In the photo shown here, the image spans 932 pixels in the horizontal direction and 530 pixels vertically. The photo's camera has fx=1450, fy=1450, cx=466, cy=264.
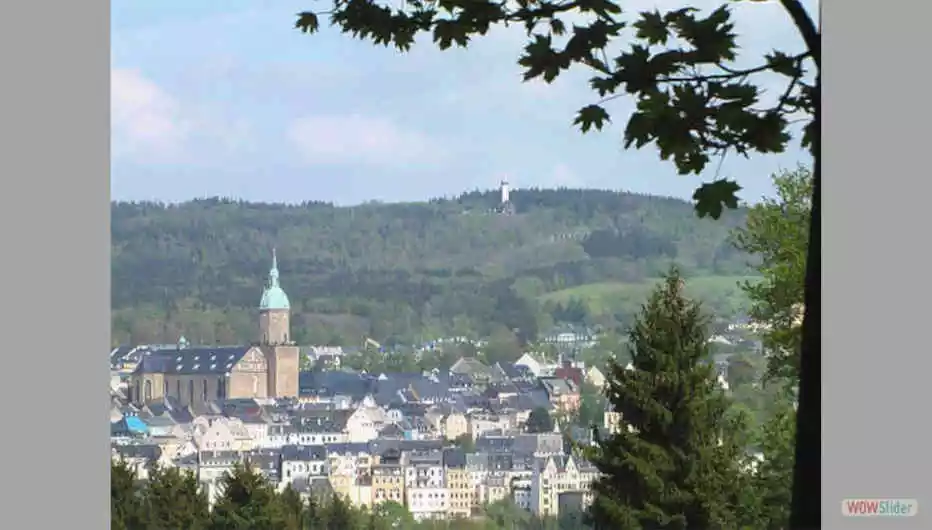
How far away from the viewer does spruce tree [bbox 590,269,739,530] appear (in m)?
4.88

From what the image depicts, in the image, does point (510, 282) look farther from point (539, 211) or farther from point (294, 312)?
point (294, 312)

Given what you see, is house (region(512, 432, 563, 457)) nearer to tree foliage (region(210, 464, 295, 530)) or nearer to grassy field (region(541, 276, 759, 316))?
grassy field (region(541, 276, 759, 316))

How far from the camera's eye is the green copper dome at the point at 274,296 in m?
4.48

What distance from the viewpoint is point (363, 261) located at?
4.52m

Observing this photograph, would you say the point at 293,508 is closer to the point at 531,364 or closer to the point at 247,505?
the point at 247,505

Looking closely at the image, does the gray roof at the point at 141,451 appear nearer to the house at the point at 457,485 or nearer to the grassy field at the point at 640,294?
the house at the point at 457,485

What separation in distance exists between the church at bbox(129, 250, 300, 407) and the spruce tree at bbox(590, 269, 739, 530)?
109cm

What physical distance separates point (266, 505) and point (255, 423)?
0.36m

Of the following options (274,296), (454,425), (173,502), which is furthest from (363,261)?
(173,502)

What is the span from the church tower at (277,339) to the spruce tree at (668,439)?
1065 millimetres

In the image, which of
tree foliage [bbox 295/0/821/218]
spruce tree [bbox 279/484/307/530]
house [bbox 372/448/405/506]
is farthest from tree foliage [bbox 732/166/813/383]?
spruce tree [bbox 279/484/307/530]

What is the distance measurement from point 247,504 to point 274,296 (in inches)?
29.9

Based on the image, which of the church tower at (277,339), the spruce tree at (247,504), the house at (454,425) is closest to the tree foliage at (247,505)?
the spruce tree at (247,504)
